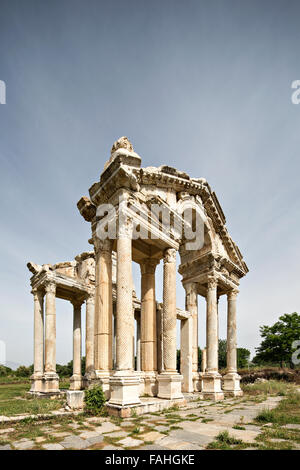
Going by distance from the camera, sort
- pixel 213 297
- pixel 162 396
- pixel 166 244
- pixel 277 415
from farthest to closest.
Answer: pixel 213 297 → pixel 166 244 → pixel 162 396 → pixel 277 415

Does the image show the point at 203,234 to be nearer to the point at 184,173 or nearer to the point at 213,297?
the point at 213,297

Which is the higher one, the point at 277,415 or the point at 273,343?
the point at 277,415

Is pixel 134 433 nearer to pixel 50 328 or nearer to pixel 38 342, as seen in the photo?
pixel 50 328

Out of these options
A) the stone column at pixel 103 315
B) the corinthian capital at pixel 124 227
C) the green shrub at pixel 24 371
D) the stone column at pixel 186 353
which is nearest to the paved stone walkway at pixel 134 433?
the stone column at pixel 103 315

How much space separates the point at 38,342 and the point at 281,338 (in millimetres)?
30969

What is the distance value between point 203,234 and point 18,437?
14182 mm

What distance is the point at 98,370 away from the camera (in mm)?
11234

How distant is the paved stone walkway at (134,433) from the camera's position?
6254 mm

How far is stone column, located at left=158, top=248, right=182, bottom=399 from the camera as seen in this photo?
12232 millimetres

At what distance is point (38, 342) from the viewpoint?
20.9 metres

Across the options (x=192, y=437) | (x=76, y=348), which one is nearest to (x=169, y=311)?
(x=192, y=437)

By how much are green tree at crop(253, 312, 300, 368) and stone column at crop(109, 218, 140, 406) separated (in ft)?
113

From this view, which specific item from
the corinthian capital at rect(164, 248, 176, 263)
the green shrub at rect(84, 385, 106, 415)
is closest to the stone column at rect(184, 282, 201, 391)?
the corinthian capital at rect(164, 248, 176, 263)

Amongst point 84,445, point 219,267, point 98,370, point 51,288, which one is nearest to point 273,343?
point 219,267
